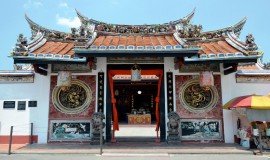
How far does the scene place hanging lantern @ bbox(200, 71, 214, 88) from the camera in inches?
396

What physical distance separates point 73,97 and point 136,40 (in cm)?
399

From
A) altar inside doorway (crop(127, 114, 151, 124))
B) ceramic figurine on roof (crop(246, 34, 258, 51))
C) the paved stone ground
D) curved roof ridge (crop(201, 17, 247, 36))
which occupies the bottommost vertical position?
the paved stone ground

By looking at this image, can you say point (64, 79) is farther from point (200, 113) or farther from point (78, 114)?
point (200, 113)

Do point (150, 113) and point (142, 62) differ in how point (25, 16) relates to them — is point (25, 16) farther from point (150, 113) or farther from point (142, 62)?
point (150, 113)

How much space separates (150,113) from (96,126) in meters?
13.9

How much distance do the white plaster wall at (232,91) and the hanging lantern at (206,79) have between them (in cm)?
89

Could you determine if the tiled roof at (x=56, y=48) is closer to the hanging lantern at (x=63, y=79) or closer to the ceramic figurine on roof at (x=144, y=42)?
the ceramic figurine on roof at (x=144, y=42)

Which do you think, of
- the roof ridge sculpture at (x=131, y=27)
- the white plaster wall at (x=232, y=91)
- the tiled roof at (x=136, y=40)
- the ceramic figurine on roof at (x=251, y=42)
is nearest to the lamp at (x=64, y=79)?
the tiled roof at (x=136, y=40)

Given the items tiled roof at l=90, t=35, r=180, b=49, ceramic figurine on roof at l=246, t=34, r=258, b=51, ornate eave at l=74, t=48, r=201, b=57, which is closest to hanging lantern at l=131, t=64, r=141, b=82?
tiled roof at l=90, t=35, r=180, b=49

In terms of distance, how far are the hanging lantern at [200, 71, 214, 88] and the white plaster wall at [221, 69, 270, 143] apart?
895mm

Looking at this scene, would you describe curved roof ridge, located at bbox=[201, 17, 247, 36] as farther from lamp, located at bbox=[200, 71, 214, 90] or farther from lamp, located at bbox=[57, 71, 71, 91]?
lamp, located at bbox=[57, 71, 71, 91]

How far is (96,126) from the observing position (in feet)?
32.1

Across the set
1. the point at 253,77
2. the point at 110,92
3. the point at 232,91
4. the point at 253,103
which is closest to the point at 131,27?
the point at 110,92

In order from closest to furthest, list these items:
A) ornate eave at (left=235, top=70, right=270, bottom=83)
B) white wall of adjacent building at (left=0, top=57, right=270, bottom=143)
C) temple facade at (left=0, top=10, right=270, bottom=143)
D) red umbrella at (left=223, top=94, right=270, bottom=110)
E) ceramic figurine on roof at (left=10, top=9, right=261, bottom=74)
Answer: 1. red umbrella at (left=223, top=94, right=270, bottom=110)
2. ceramic figurine on roof at (left=10, top=9, right=261, bottom=74)
3. temple facade at (left=0, top=10, right=270, bottom=143)
4. white wall of adjacent building at (left=0, top=57, right=270, bottom=143)
5. ornate eave at (left=235, top=70, right=270, bottom=83)
